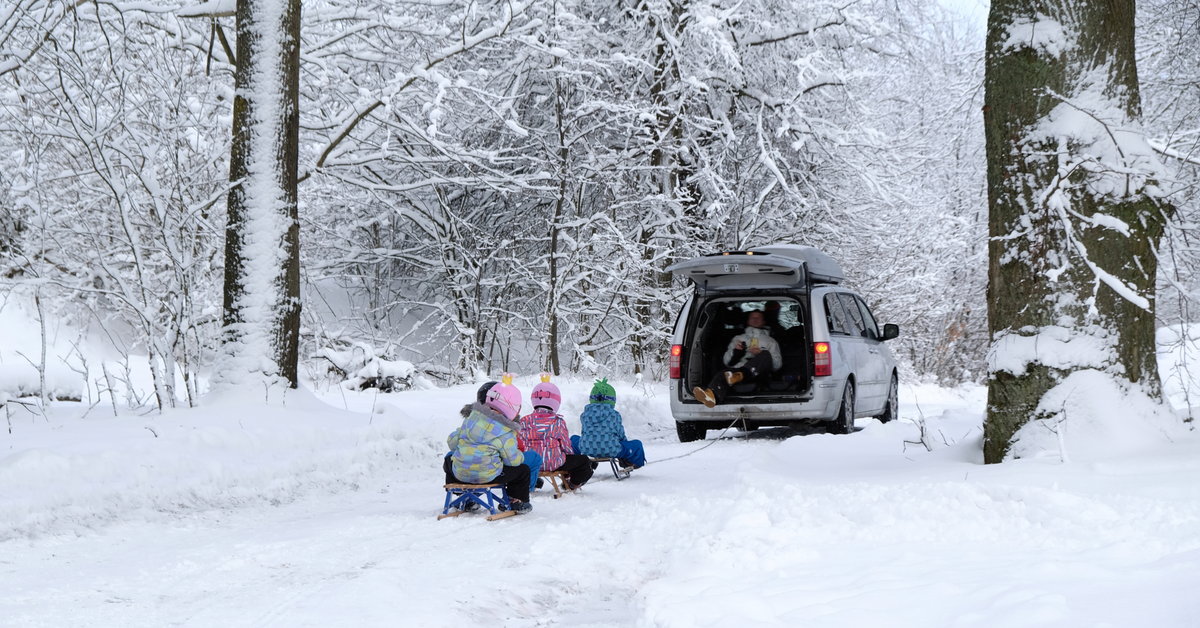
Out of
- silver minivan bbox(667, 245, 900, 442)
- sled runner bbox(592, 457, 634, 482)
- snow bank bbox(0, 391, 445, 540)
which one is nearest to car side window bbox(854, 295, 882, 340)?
silver minivan bbox(667, 245, 900, 442)

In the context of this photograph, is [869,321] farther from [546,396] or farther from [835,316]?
[546,396]

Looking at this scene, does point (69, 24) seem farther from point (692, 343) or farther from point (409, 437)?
point (692, 343)

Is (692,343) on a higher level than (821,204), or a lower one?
lower

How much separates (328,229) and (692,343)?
936 cm

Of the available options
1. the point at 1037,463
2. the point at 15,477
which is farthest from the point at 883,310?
the point at 15,477

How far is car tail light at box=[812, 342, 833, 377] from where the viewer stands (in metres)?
10.9

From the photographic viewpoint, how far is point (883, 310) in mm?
20859

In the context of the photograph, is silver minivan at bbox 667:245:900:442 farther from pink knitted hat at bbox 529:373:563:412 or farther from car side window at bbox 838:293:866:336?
pink knitted hat at bbox 529:373:563:412

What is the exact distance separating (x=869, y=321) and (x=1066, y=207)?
23.8ft

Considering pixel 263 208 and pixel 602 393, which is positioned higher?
pixel 263 208

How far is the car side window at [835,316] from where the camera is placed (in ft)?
37.3

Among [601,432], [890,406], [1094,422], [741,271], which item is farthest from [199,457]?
[890,406]

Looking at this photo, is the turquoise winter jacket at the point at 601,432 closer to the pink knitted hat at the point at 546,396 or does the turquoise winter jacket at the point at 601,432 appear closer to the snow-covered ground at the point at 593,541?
the snow-covered ground at the point at 593,541

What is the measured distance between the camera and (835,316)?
11.6 m
